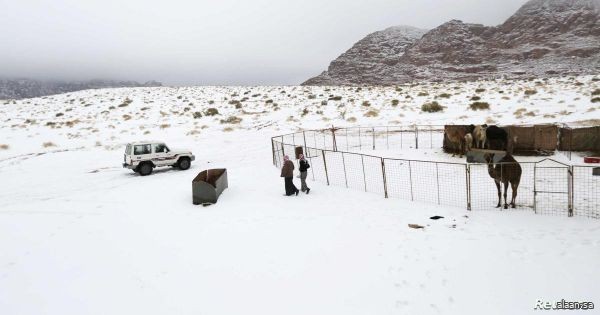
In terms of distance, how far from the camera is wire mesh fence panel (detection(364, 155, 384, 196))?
15008mm

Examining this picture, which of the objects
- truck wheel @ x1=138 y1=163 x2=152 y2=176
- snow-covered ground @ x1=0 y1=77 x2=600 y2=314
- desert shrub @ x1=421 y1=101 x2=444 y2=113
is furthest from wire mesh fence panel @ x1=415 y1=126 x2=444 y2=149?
truck wheel @ x1=138 y1=163 x2=152 y2=176

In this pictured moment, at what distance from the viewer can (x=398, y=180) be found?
53.2 ft

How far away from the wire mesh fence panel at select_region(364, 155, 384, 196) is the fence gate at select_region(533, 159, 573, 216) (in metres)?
5.24

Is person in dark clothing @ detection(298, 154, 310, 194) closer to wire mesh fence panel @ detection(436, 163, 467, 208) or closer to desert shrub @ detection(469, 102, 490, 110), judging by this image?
wire mesh fence panel @ detection(436, 163, 467, 208)

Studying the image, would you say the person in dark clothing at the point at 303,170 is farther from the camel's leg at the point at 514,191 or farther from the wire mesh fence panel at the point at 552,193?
the wire mesh fence panel at the point at 552,193

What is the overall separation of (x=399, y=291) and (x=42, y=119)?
5409 centimetres

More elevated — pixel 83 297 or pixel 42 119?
pixel 42 119

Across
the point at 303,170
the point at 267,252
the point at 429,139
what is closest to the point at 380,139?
the point at 429,139

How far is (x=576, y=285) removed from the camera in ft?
23.2

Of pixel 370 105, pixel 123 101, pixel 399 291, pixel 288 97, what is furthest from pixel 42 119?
pixel 399 291

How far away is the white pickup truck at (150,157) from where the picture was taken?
20422 millimetres

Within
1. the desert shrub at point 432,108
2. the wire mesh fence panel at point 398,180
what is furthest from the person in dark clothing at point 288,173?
the desert shrub at point 432,108

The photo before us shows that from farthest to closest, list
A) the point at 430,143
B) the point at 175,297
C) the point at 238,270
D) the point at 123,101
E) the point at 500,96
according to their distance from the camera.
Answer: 1. the point at 123,101
2. the point at 500,96
3. the point at 430,143
4. the point at 238,270
5. the point at 175,297

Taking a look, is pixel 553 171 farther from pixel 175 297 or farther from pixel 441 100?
pixel 441 100
